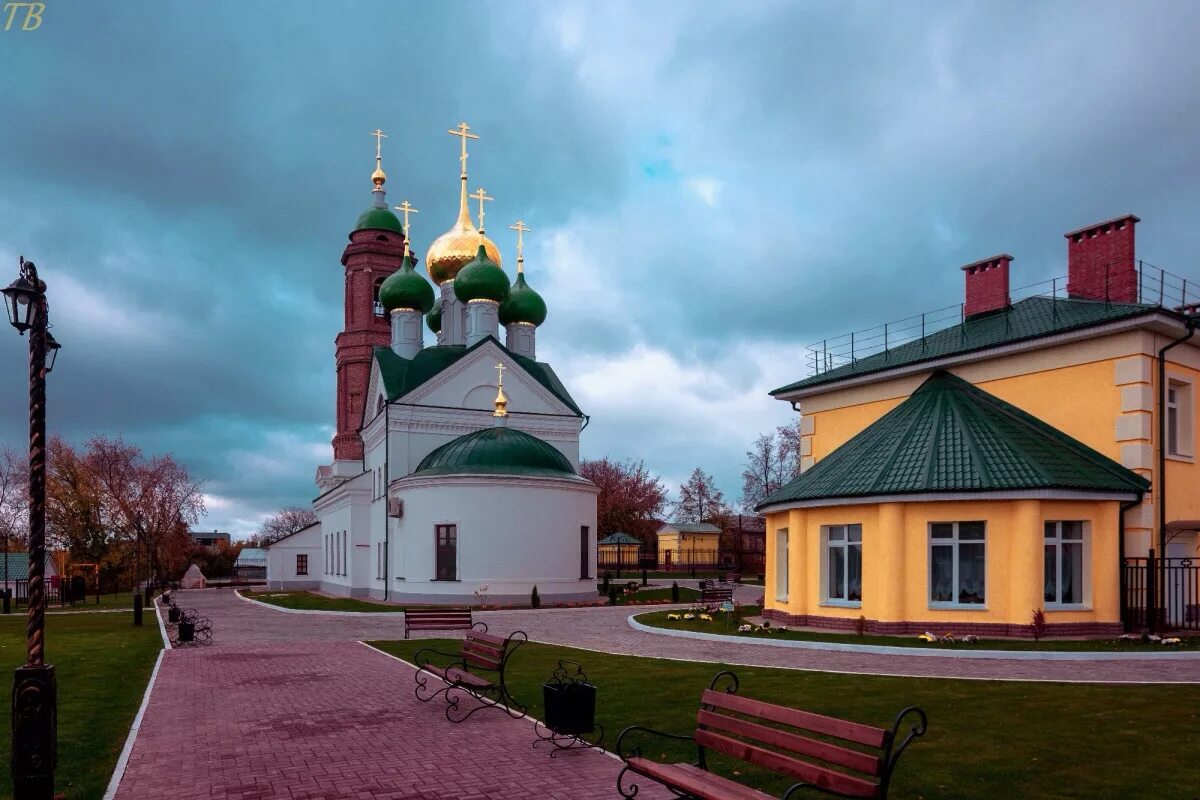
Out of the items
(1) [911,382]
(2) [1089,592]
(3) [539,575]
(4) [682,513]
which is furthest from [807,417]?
(4) [682,513]

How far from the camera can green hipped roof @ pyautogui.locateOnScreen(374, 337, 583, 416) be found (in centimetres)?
3634

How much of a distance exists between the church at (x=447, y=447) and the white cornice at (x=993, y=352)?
32.8 feet

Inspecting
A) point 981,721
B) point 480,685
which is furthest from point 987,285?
point 480,685

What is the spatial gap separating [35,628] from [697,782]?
5.55 m

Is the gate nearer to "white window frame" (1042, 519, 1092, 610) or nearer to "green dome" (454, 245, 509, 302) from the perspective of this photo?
"white window frame" (1042, 519, 1092, 610)

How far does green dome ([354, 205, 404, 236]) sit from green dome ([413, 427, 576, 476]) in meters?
20.9

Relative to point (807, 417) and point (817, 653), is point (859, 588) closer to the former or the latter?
point (817, 653)

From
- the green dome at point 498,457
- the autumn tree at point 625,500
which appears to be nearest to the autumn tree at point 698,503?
the autumn tree at point 625,500

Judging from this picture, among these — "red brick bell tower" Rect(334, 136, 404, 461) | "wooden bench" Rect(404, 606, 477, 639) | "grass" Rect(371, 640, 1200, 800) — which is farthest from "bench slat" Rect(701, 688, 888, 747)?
"red brick bell tower" Rect(334, 136, 404, 461)

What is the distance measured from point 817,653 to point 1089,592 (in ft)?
17.9

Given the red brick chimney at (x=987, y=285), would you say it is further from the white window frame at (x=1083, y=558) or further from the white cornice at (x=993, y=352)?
the white window frame at (x=1083, y=558)

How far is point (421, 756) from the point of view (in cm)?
842

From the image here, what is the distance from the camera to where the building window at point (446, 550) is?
29.5m

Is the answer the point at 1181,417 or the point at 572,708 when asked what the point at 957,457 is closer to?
the point at 1181,417
